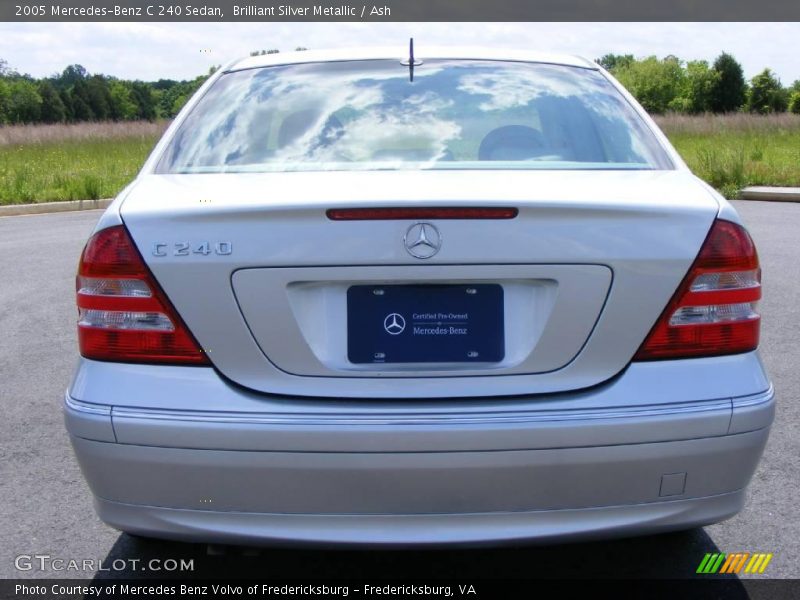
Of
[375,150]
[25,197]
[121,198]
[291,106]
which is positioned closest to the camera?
[121,198]

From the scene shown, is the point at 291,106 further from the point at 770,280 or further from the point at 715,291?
the point at 770,280

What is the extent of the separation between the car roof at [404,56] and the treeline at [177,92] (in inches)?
2699

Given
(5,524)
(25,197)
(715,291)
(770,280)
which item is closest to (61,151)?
(25,197)

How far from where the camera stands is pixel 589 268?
2285mm

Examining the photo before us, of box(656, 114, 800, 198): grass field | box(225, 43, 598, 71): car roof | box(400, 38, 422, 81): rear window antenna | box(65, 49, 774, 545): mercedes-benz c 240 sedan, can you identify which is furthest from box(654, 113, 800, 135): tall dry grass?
box(65, 49, 774, 545): mercedes-benz c 240 sedan

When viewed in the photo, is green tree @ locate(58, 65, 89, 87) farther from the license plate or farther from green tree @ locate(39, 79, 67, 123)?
the license plate

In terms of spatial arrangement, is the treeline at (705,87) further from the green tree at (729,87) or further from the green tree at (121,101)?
the green tree at (121,101)

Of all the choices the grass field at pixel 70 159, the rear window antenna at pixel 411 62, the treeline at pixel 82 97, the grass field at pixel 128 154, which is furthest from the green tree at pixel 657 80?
the rear window antenna at pixel 411 62

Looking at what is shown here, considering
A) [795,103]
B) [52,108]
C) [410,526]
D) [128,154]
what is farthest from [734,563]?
[795,103]

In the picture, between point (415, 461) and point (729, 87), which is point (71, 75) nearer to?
point (729, 87)

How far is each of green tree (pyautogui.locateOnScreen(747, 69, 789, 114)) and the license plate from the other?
8897cm

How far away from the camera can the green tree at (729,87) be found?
90188mm

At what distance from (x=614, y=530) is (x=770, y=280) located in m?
5.81

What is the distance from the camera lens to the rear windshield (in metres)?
2.85
